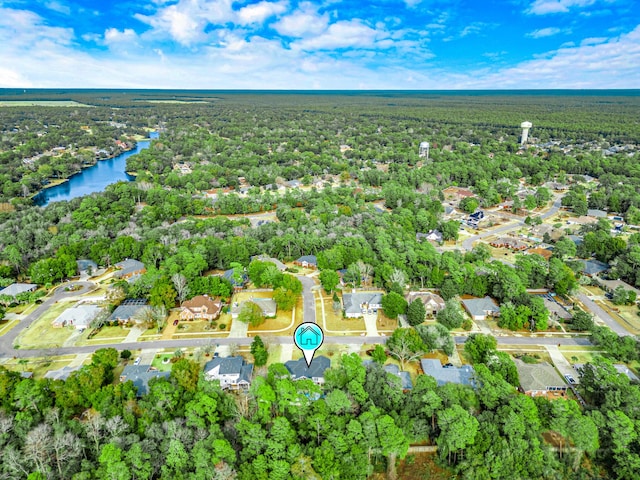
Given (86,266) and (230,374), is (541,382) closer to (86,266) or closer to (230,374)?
(230,374)

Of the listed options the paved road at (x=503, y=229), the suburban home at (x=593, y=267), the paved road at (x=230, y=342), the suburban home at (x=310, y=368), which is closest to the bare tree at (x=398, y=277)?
the paved road at (x=230, y=342)

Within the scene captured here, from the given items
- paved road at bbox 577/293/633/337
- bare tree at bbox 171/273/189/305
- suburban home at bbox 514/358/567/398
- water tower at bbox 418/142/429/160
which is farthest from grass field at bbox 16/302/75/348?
water tower at bbox 418/142/429/160

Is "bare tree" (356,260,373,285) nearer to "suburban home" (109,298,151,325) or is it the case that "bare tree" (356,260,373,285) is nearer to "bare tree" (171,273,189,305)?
"bare tree" (171,273,189,305)

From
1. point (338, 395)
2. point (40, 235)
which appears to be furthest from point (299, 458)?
point (40, 235)

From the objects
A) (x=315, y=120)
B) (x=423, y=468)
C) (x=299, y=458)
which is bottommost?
(x=423, y=468)

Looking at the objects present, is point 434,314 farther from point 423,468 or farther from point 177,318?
point 177,318

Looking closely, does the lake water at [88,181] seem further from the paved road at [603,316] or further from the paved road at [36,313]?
the paved road at [603,316]
